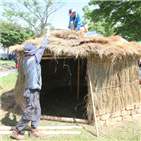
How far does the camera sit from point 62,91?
7.70 meters

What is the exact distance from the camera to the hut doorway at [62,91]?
4.99m

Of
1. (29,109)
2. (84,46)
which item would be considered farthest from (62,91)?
(29,109)

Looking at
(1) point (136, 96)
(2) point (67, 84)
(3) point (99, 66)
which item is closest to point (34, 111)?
(3) point (99, 66)

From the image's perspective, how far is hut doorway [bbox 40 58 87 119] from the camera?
4.99 metres

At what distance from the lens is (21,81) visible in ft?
15.2

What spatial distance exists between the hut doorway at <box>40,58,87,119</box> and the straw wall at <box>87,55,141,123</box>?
0.92 metres

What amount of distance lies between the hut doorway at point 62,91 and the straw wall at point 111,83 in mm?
915

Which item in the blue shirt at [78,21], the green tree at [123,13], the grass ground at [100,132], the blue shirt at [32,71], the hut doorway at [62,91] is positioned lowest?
the grass ground at [100,132]

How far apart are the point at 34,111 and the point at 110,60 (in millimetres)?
2506

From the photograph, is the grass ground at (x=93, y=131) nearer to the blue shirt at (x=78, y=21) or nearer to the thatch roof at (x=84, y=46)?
the thatch roof at (x=84, y=46)

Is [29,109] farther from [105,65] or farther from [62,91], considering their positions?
[62,91]

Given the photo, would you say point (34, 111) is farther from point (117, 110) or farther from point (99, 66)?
point (117, 110)

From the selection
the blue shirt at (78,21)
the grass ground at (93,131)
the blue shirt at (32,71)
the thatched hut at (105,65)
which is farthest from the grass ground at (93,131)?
the blue shirt at (78,21)

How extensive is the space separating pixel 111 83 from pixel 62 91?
4188 millimetres
